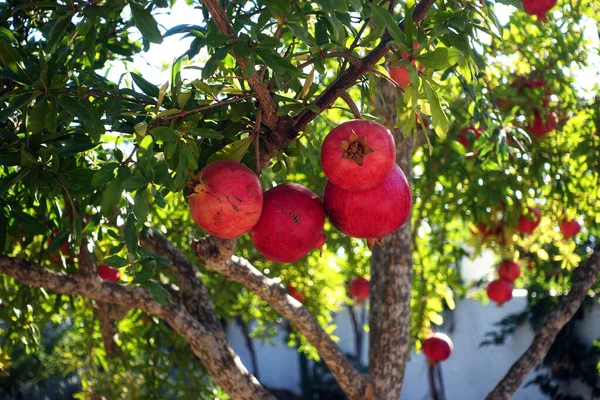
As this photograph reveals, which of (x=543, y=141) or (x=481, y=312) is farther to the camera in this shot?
(x=481, y=312)

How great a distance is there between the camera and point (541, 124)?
3330 mm

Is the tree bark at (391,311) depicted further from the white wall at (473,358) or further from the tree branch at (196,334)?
the white wall at (473,358)

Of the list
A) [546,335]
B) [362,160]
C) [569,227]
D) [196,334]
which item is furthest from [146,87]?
[569,227]

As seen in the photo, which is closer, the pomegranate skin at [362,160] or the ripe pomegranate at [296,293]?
the pomegranate skin at [362,160]

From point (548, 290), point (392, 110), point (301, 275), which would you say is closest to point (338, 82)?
point (392, 110)

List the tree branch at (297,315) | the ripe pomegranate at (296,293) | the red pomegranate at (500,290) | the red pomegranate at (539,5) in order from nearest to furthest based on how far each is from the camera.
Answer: the tree branch at (297,315)
the red pomegranate at (539,5)
the red pomegranate at (500,290)
the ripe pomegranate at (296,293)

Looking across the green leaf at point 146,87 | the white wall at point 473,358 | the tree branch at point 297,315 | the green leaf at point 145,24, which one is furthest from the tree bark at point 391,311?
the white wall at point 473,358

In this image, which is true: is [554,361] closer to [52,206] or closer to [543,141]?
[543,141]

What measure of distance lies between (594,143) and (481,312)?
5.05 meters

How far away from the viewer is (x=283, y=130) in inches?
52.6

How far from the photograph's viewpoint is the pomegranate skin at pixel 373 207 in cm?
121

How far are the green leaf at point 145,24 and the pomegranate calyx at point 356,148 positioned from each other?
Result: 345mm

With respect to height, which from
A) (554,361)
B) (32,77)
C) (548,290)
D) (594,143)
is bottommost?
(32,77)

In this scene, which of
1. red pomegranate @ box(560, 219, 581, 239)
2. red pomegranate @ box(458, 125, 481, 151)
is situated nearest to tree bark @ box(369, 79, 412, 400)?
red pomegranate @ box(458, 125, 481, 151)
